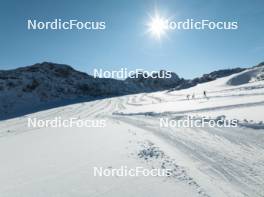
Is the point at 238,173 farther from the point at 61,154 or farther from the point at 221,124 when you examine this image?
the point at 221,124

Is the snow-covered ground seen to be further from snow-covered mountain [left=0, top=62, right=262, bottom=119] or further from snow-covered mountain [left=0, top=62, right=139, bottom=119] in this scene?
snow-covered mountain [left=0, top=62, right=139, bottom=119]

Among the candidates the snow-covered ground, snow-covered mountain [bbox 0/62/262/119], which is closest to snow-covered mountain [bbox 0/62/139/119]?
snow-covered mountain [bbox 0/62/262/119]

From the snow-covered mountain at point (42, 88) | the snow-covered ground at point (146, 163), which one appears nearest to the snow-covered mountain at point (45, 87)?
the snow-covered mountain at point (42, 88)

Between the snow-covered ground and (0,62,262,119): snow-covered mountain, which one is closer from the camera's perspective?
the snow-covered ground

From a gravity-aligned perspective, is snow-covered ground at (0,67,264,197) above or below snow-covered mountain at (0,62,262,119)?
below

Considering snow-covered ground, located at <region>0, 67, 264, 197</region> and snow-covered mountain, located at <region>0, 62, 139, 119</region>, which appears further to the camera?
snow-covered mountain, located at <region>0, 62, 139, 119</region>

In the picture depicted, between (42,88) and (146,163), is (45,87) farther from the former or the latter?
(146,163)

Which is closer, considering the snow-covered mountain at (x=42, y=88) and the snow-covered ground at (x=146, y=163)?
the snow-covered ground at (x=146, y=163)

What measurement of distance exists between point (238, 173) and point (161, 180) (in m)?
2.21

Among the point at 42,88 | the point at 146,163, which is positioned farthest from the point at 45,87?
the point at 146,163

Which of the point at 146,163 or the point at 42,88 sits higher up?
the point at 42,88

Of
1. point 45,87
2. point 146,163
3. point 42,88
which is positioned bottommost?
point 146,163

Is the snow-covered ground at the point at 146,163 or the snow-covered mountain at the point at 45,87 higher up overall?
the snow-covered mountain at the point at 45,87

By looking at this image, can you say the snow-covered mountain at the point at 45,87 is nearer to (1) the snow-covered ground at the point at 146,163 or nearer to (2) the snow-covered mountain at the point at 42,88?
(2) the snow-covered mountain at the point at 42,88
